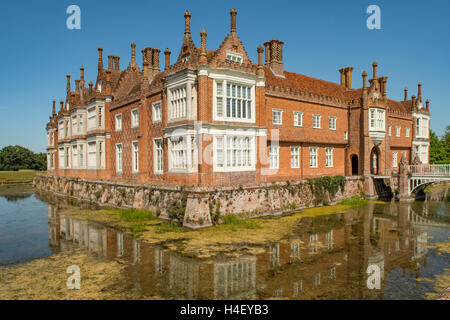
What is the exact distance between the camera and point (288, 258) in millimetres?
12680

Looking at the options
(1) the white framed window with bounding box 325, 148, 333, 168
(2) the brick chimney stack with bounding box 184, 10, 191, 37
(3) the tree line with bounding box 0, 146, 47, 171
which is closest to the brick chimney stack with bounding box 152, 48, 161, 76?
(2) the brick chimney stack with bounding box 184, 10, 191, 37

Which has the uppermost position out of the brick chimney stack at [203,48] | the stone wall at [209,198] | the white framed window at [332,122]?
the brick chimney stack at [203,48]

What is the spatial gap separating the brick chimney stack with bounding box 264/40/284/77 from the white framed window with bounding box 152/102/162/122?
40.4ft

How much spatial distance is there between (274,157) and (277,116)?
3.54m

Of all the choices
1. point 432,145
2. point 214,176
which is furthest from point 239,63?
point 432,145

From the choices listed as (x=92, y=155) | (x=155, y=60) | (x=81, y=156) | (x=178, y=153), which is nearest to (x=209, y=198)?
(x=178, y=153)

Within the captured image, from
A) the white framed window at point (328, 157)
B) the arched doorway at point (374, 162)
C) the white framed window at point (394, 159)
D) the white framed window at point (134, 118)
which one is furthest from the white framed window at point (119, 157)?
the white framed window at point (394, 159)

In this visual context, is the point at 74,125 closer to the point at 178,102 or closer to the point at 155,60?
the point at 155,60

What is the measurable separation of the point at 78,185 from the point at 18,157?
3205 inches

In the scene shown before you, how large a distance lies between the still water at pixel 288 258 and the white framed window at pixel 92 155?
13368 mm

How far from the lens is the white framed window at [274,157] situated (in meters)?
26.0

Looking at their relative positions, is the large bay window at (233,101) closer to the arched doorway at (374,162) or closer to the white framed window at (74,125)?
the arched doorway at (374,162)

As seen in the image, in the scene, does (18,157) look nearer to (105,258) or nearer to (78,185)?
(78,185)
